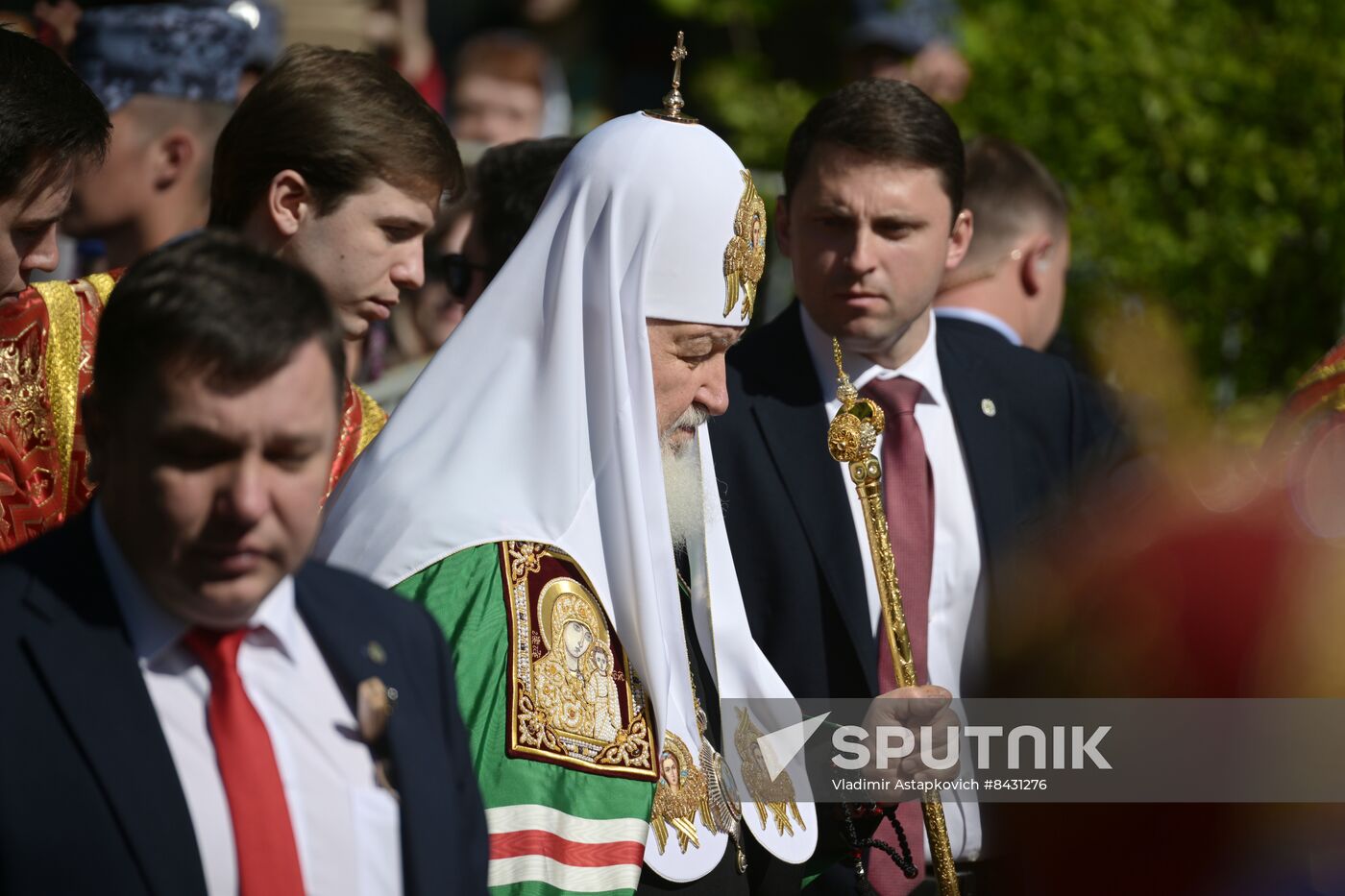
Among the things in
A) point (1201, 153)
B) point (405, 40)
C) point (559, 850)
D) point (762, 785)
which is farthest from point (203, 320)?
point (405, 40)

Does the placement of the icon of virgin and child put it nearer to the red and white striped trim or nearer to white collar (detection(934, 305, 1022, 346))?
the red and white striped trim

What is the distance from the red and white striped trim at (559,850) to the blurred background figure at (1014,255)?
3179mm

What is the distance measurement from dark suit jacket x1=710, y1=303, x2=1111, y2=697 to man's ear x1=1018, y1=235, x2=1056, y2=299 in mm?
998

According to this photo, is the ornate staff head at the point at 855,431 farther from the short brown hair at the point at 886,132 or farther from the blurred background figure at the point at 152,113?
the blurred background figure at the point at 152,113

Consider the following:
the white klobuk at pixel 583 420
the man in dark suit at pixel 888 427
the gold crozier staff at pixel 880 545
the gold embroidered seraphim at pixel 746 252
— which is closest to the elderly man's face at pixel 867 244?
the man in dark suit at pixel 888 427

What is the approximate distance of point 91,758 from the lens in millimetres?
2344

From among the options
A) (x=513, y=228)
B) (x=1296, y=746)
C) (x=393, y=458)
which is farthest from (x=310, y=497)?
(x=513, y=228)

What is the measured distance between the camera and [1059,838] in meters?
1.89

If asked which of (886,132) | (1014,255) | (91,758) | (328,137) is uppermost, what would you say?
(328,137)

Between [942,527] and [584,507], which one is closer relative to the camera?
[584,507]

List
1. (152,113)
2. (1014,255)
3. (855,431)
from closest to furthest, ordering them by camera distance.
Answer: (855,431)
(152,113)
(1014,255)

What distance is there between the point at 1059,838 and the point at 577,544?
1.64m

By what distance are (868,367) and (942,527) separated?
0.48 meters

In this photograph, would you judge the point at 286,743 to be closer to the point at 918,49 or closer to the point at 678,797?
the point at 678,797
